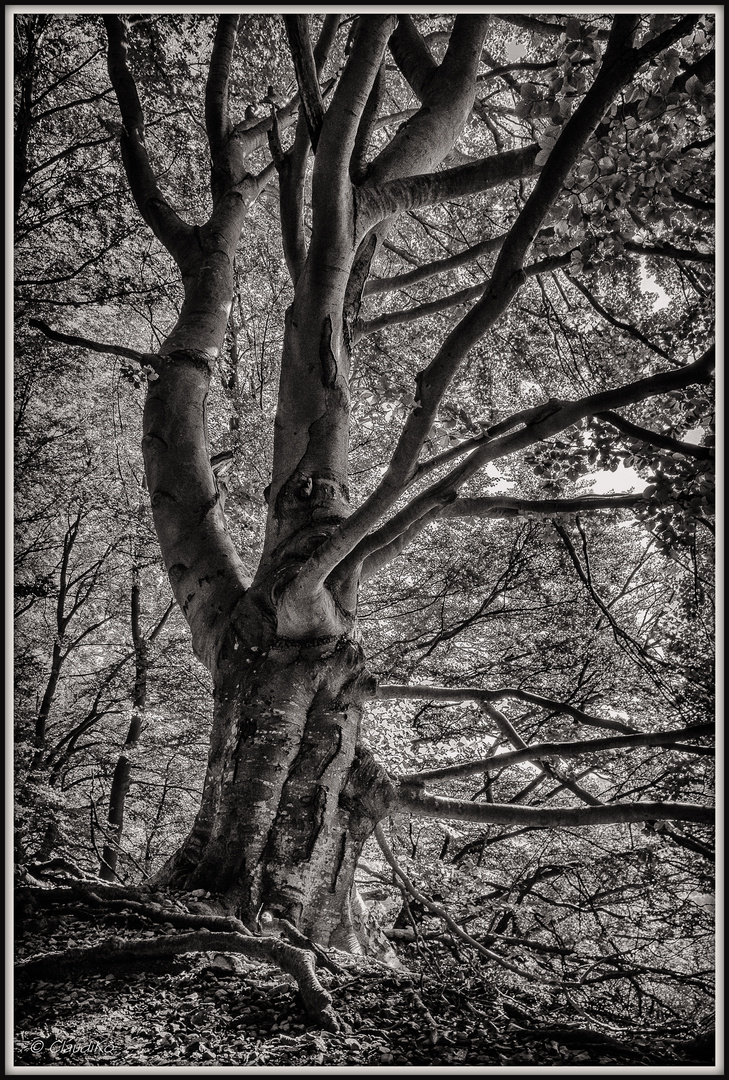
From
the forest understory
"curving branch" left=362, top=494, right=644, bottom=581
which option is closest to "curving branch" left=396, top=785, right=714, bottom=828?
the forest understory

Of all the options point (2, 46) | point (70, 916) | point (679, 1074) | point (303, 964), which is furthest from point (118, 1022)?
point (2, 46)

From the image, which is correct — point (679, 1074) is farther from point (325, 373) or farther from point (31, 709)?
point (31, 709)

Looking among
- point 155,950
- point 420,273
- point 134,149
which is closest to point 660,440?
point 155,950

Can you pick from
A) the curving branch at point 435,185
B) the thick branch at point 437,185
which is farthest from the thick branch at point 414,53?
the thick branch at point 437,185

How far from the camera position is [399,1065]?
1579 mm

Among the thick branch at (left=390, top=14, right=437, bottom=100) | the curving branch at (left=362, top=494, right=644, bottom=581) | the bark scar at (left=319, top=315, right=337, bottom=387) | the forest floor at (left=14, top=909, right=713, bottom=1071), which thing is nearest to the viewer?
the forest floor at (left=14, top=909, right=713, bottom=1071)

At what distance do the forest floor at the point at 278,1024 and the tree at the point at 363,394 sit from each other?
0.50 m

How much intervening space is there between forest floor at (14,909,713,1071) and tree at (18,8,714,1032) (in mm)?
503

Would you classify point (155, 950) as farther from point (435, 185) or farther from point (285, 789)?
point (435, 185)

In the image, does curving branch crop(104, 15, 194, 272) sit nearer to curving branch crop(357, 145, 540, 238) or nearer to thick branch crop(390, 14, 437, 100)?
curving branch crop(357, 145, 540, 238)

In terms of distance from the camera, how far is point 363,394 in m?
5.60

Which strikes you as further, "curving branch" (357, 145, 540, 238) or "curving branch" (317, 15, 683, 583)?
"curving branch" (357, 145, 540, 238)

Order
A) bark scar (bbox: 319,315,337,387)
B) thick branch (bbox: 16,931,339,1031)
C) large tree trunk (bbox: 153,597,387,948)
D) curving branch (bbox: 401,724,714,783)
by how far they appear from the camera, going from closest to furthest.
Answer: thick branch (bbox: 16,931,339,1031) → large tree trunk (bbox: 153,597,387,948) → curving branch (bbox: 401,724,714,783) → bark scar (bbox: 319,315,337,387)

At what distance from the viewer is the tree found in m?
2.30
